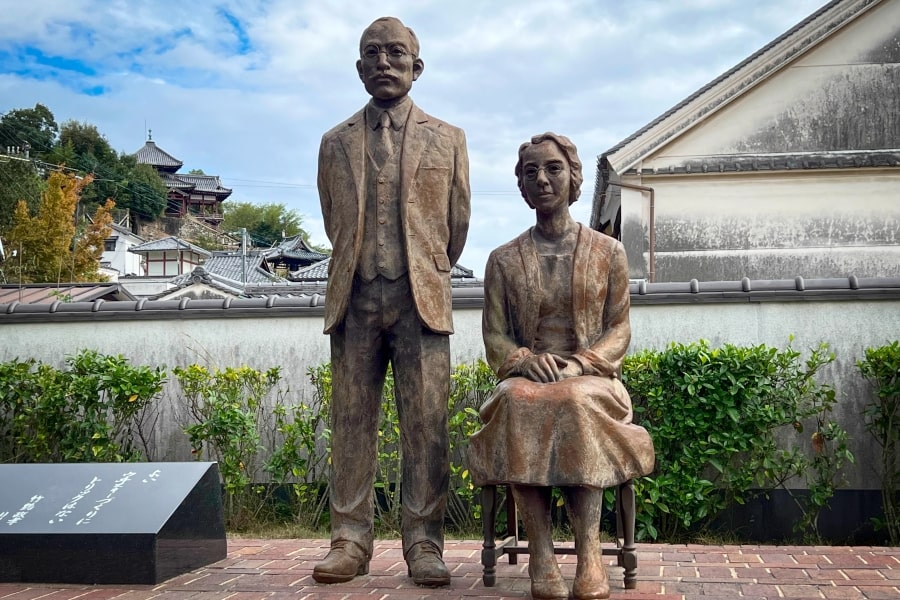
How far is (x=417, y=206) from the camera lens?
512 cm

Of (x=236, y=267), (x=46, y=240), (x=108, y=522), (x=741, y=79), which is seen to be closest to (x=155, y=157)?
(x=236, y=267)

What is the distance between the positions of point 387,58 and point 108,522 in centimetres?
290

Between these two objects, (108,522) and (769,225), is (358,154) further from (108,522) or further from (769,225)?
(769,225)

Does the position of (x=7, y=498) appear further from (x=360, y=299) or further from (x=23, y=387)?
(x=23, y=387)

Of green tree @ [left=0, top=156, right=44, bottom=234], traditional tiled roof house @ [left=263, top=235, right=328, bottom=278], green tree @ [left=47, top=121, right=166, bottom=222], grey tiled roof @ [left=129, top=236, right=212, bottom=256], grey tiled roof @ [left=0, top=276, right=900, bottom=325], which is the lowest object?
grey tiled roof @ [left=0, top=276, right=900, bottom=325]

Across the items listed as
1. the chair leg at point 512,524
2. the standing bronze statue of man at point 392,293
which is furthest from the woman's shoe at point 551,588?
the chair leg at point 512,524

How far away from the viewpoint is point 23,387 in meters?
8.32

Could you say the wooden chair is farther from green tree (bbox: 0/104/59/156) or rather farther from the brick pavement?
green tree (bbox: 0/104/59/156)

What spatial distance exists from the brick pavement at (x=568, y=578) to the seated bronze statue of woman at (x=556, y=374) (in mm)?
396

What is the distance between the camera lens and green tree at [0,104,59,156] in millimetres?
44094

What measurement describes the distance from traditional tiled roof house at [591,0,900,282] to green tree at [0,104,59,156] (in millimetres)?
34342

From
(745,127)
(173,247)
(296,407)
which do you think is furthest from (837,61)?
(173,247)

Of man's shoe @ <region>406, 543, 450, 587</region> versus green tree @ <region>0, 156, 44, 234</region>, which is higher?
green tree @ <region>0, 156, 44, 234</region>

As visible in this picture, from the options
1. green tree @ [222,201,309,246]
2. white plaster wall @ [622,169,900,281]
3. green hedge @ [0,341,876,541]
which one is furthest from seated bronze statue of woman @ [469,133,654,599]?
green tree @ [222,201,309,246]
